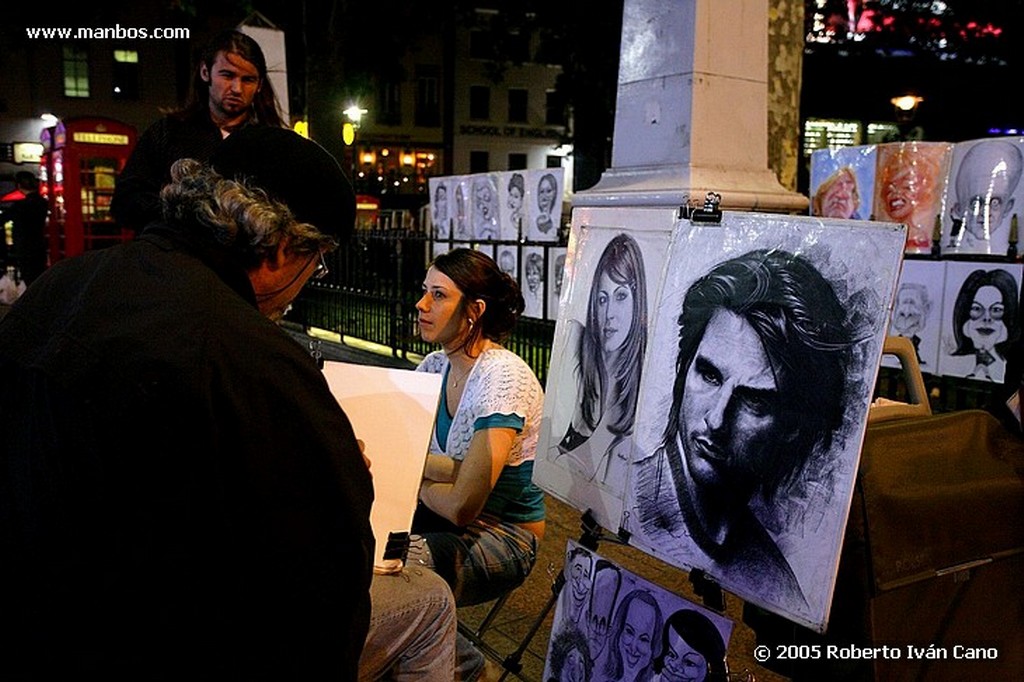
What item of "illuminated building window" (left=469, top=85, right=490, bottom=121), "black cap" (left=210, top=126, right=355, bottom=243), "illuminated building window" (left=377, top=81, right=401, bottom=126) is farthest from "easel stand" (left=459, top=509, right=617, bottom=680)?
"illuminated building window" (left=469, top=85, right=490, bottom=121)

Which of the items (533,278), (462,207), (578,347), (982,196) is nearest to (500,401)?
(578,347)

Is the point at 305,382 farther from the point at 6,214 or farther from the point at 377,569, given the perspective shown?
the point at 6,214

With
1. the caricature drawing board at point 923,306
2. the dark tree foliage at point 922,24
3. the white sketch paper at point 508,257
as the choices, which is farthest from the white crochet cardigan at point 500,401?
the dark tree foliage at point 922,24

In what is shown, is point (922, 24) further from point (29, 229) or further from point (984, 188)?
point (29, 229)

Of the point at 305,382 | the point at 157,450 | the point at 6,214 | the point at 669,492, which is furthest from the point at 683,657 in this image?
the point at 6,214

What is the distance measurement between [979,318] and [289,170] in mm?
5552

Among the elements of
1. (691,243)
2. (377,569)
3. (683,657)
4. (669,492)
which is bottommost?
(683,657)

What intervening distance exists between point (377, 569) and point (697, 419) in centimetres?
90

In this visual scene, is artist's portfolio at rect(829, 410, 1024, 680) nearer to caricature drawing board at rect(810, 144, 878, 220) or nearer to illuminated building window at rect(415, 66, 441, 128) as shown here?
caricature drawing board at rect(810, 144, 878, 220)

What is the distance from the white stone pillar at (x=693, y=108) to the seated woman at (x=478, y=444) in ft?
3.04

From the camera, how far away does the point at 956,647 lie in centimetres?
216

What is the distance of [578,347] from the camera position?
2.81m

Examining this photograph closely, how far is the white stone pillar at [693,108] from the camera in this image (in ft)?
12.3

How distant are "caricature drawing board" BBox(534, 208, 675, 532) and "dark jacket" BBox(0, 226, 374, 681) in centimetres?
137
